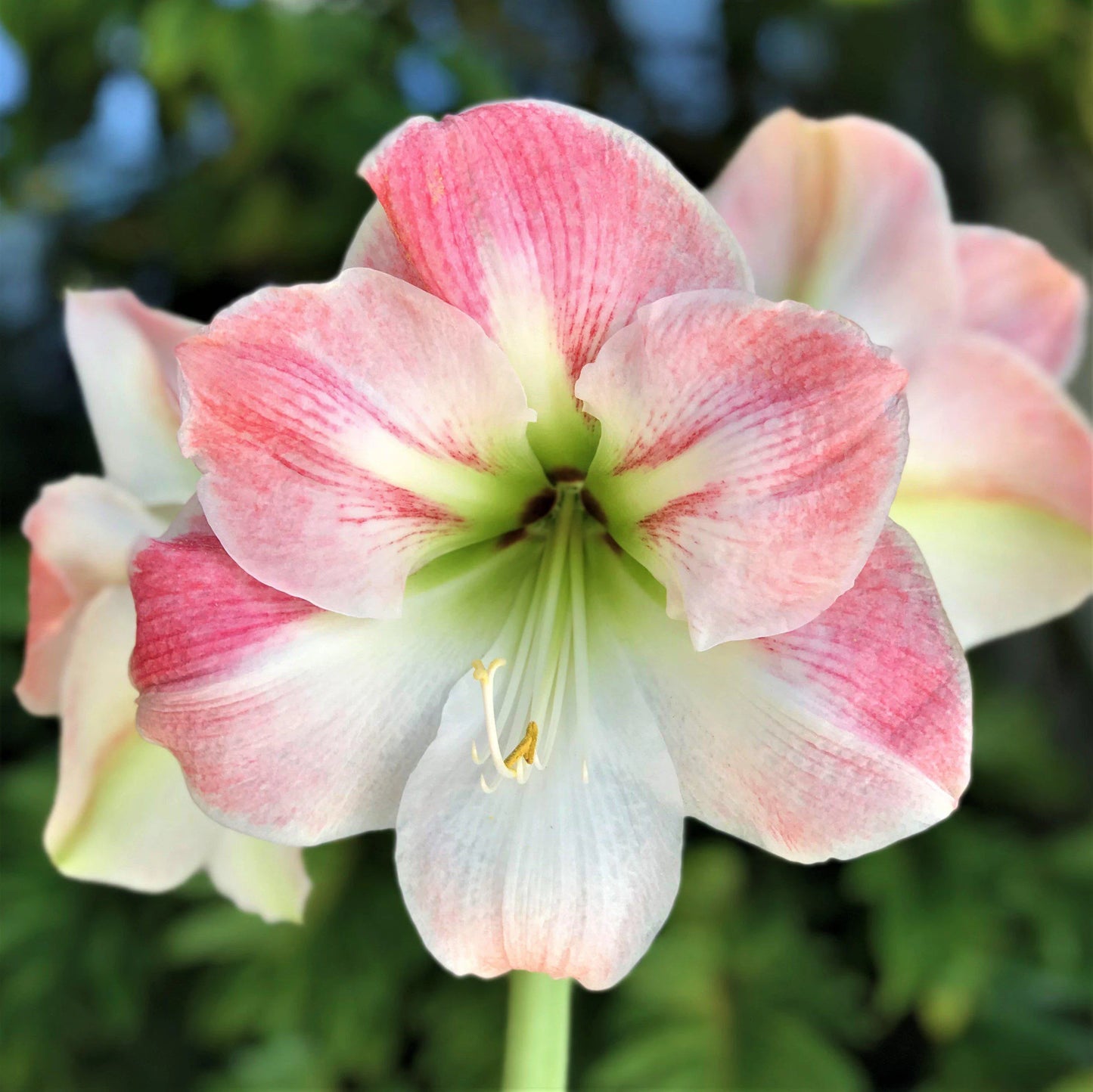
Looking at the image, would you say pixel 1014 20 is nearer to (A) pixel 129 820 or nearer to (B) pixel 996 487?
(B) pixel 996 487

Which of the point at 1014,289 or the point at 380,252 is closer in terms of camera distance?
the point at 380,252

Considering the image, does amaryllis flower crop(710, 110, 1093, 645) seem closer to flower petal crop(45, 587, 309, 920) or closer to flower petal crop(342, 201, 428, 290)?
flower petal crop(342, 201, 428, 290)

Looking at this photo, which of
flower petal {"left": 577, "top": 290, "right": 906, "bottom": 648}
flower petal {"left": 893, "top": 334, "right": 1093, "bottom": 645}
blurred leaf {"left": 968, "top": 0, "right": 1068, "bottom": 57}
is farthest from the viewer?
blurred leaf {"left": 968, "top": 0, "right": 1068, "bottom": 57}

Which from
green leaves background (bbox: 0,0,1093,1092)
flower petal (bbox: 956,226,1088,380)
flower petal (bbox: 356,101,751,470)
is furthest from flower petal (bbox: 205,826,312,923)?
green leaves background (bbox: 0,0,1093,1092)

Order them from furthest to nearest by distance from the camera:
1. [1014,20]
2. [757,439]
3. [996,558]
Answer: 1. [1014,20]
2. [996,558]
3. [757,439]

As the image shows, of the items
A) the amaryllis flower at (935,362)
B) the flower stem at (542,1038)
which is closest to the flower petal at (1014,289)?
the amaryllis flower at (935,362)

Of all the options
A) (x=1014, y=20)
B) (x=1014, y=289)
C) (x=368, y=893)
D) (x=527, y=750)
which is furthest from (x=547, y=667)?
(x=1014, y=20)
